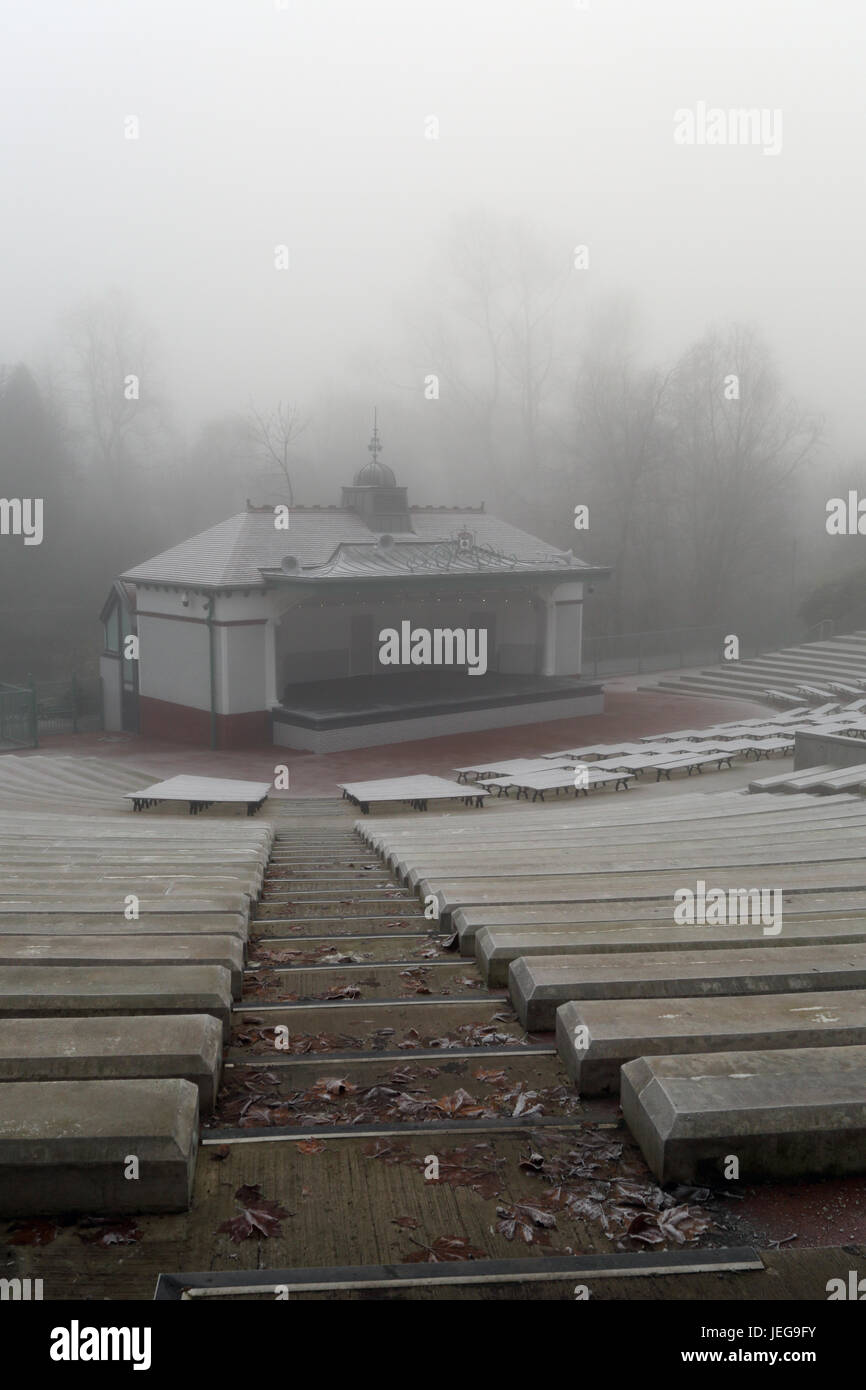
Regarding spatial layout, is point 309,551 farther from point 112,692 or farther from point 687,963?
point 687,963

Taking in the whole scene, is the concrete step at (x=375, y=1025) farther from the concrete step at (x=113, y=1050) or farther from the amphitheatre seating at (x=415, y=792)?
the amphitheatre seating at (x=415, y=792)

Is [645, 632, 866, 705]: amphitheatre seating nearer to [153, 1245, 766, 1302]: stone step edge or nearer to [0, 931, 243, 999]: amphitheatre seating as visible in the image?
[0, 931, 243, 999]: amphitheatre seating

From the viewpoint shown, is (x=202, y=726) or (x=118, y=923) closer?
(x=118, y=923)

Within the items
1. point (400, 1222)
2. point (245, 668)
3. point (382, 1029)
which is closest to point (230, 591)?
point (245, 668)

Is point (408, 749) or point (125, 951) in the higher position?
point (125, 951)

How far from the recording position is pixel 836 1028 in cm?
354

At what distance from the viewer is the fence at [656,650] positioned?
33.7m

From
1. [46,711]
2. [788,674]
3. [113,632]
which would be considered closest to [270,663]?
[113,632]

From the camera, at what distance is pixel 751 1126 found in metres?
2.84

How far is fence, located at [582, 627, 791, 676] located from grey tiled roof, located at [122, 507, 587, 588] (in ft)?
19.3

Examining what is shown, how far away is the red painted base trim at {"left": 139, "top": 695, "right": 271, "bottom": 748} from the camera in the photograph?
23.2m

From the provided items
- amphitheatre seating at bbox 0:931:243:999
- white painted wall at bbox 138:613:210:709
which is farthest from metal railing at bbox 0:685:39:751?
amphitheatre seating at bbox 0:931:243:999

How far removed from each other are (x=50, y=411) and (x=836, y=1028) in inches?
1827

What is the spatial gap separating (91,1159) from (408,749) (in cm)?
2015
